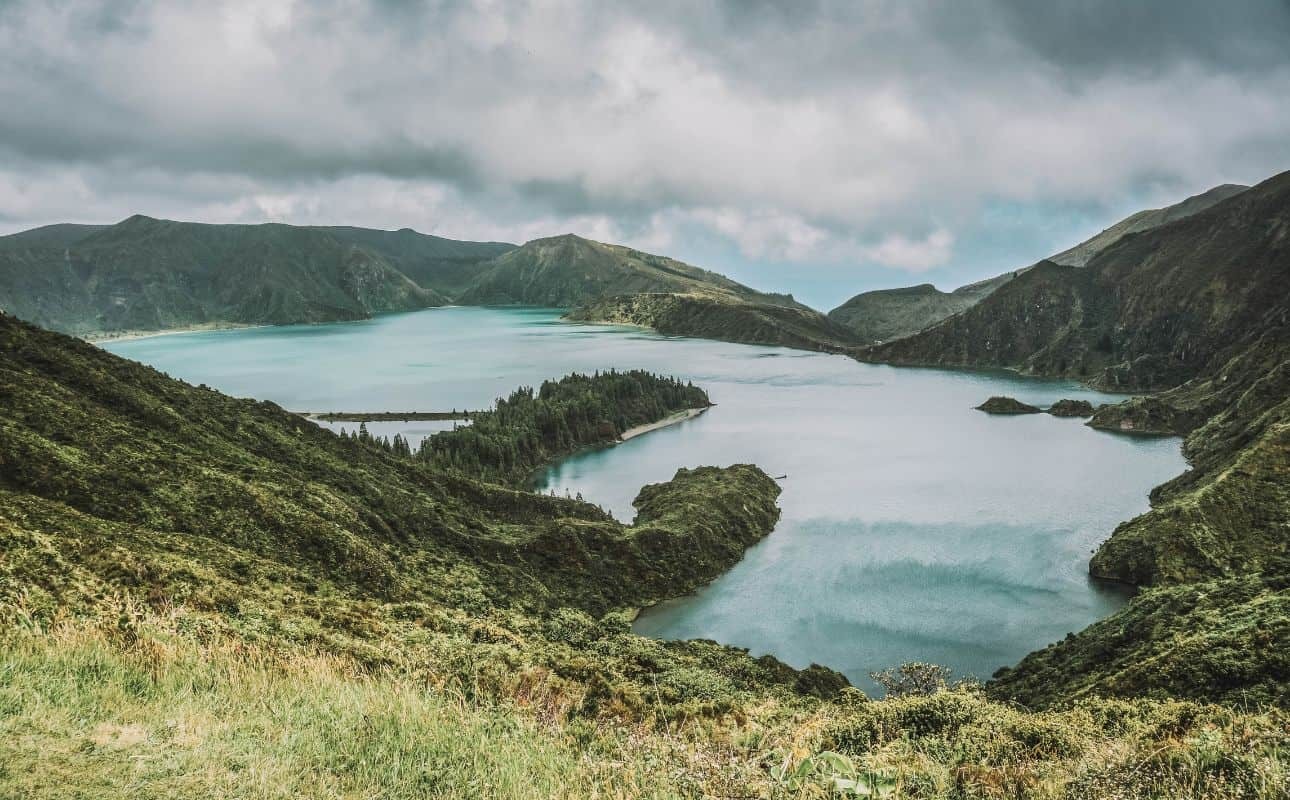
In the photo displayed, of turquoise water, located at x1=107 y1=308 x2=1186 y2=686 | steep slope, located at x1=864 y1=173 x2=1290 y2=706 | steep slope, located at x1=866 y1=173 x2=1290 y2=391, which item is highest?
steep slope, located at x1=866 y1=173 x2=1290 y2=391

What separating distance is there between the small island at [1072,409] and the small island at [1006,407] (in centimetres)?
338

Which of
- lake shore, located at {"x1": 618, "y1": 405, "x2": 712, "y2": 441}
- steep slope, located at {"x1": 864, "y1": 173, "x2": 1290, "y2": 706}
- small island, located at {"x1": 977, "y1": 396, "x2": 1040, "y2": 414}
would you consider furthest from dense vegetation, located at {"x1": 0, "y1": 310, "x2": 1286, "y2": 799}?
small island, located at {"x1": 977, "y1": 396, "x2": 1040, "y2": 414}

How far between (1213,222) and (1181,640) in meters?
210

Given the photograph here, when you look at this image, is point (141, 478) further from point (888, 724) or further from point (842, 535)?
point (842, 535)

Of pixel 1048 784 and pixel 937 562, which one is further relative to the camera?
pixel 937 562

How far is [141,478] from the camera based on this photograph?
3158 cm

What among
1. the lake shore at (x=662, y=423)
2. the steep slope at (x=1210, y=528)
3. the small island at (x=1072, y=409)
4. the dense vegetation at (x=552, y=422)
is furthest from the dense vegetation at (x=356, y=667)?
the small island at (x=1072, y=409)

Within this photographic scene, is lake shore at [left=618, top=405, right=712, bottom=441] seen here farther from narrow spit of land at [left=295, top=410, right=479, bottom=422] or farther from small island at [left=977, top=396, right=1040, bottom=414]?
small island at [left=977, top=396, right=1040, bottom=414]

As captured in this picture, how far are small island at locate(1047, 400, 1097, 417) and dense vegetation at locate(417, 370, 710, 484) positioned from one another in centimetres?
6696

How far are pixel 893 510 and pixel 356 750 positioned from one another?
2975 inches

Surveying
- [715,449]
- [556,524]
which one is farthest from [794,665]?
[715,449]

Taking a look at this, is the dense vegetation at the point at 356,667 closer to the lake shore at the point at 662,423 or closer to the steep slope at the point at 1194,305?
the lake shore at the point at 662,423

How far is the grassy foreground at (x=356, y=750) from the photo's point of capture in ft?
26.9

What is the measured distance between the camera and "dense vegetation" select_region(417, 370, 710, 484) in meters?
96.4
